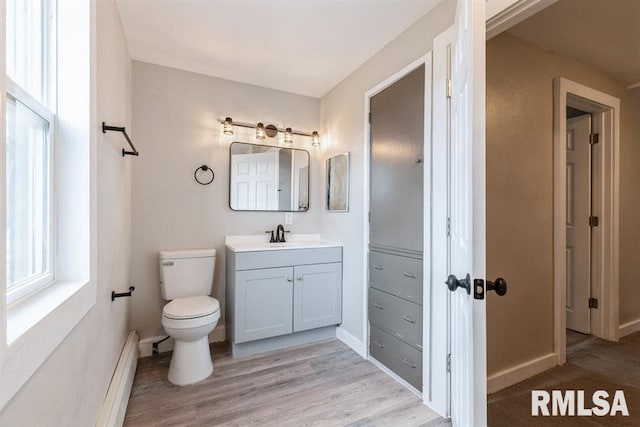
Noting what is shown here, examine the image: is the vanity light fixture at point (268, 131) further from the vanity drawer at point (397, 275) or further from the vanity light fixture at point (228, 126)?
the vanity drawer at point (397, 275)

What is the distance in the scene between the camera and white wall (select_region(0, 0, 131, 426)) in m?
0.70

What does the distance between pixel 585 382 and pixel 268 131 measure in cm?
317

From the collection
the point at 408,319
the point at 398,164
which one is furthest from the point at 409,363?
the point at 398,164

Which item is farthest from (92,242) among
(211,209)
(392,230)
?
(392,230)

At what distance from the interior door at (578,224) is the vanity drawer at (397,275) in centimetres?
199

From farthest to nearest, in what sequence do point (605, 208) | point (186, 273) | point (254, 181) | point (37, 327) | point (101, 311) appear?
point (254, 181) < point (605, 208) < point (186, 273) < point (101, 311) < point (37, 327)

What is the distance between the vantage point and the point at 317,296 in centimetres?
250

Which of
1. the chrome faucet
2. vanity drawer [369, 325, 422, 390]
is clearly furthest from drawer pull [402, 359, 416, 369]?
the chrome faucet

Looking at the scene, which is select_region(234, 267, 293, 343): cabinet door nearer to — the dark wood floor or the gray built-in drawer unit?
the gray built-in drawer unit

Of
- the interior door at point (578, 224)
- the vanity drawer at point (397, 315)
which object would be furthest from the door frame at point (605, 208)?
the vanity drawer at point (397, 315)

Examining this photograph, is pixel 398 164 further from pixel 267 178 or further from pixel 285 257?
pixel 267 178

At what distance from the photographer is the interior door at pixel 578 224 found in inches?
101

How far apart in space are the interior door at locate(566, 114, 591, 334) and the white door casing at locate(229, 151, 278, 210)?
288cm

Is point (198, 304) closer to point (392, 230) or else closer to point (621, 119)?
point (392, 230)
